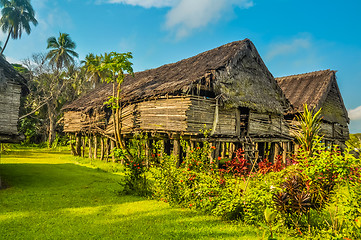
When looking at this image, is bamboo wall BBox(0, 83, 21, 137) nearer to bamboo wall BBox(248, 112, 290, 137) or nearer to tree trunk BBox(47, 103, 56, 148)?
bamboo wall BBox(248, 112, 290, 137)

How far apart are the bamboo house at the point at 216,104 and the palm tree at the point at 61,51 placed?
21624 millimetres

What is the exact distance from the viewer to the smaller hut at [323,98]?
18703 mm

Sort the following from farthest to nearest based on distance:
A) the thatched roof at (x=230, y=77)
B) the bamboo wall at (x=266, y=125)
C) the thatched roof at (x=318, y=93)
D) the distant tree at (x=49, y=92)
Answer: the distant tree at (x=49, y=92) → the thatched roof at (x=318, y=93) → the bamboo wall at (x=266, y=125) → the thatched roof at (x=230, y=77)

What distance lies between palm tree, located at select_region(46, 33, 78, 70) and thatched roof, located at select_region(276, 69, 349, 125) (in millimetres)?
29155

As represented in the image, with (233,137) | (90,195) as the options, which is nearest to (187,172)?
(90,195)

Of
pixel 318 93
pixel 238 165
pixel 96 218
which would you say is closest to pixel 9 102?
pixel 96 218

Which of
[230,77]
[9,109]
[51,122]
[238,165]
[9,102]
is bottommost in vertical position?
[238,165]

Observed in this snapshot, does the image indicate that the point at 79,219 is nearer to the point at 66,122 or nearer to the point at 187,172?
the point at 187,172

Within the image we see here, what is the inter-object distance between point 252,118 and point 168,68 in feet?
23.4

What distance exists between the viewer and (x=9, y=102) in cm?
978

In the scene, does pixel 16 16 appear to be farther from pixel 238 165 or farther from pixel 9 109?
pixel 238 165

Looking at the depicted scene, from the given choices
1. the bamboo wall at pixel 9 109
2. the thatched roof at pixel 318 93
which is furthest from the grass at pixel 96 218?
the thatched roof at pixel 318 93

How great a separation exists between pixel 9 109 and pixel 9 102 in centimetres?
29

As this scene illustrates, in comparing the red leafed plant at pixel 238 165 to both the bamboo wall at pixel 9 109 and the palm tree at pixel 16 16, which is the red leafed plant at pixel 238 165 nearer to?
the bamboo wall at pixel 9 109
